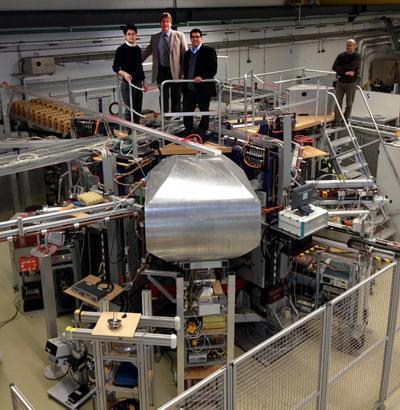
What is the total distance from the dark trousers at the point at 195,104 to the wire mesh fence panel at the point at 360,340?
99.2 inches

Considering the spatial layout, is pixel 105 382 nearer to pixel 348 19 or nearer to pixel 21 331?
pixel 21 331

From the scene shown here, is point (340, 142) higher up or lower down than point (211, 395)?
higher up

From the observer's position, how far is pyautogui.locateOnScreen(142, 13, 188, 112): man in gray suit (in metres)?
6.13

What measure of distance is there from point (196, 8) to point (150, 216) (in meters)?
8.12

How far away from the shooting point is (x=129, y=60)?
21.1ft

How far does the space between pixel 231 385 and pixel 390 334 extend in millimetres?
2010

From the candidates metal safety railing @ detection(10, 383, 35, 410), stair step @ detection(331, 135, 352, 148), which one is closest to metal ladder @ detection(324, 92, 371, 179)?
stair step @ detection(331, 135, 352, 148)

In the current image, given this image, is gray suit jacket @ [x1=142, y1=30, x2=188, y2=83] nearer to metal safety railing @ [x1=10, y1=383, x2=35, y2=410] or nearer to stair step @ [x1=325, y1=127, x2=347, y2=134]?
stair step @ [x1=325, y1=127, x2=347, y2=134]

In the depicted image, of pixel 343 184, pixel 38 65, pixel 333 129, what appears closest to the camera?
pixel 343 184

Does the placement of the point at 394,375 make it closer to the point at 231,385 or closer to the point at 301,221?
the point at 301,221

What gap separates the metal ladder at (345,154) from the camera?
720 cm

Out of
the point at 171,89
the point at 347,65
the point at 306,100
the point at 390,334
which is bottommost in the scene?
the point at 390,334

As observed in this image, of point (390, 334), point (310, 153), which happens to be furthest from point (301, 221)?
point (310, 153)

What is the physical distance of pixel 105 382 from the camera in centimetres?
407
